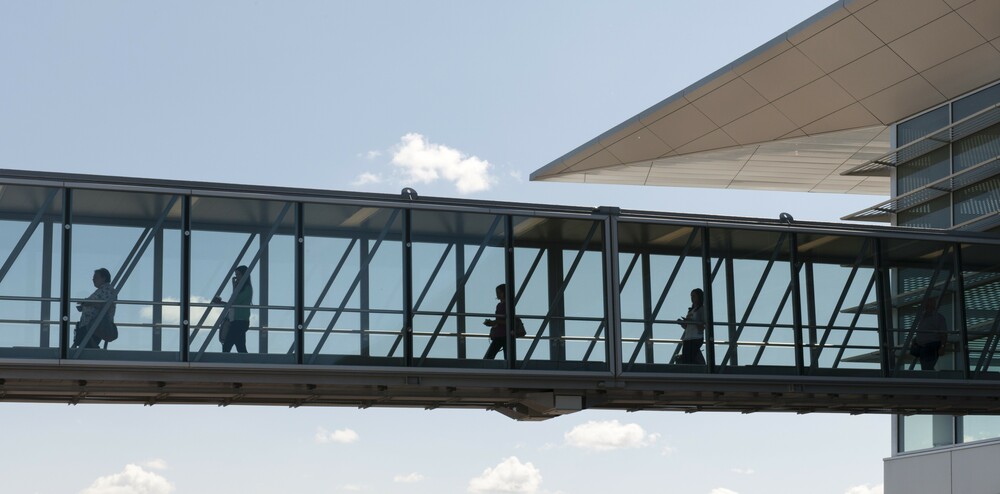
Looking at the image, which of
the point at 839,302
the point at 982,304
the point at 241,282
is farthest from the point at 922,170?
the point at 241,282

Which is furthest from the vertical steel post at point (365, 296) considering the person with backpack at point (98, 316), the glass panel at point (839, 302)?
the glass panel at point (839, 302)

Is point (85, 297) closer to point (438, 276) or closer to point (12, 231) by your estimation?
point (12, 231)

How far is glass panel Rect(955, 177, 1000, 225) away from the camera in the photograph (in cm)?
2853

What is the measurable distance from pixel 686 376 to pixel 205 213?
25.8ft

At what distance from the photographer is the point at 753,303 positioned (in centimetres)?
2289

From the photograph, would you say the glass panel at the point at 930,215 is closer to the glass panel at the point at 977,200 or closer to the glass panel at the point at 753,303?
the glass panel at the point at 977,200

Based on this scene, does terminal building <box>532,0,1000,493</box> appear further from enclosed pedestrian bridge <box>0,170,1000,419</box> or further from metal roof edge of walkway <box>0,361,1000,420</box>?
metal roof edge of walkway <box>0,361,1000,420</box>

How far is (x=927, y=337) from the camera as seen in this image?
24.1 metres

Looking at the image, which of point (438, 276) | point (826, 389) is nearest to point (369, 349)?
point (438, 276)

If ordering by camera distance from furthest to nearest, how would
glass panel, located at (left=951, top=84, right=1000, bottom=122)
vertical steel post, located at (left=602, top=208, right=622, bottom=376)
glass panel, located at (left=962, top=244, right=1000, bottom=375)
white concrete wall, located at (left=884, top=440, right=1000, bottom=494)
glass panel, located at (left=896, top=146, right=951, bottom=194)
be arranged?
glass panel, located at (left=896, top=146, right=951, bottom=194), glass panel, located at (left=951, top=84, right=1000, bottom=122), white concrete wall, located at (left=884, top=440, right=1000, bottom=494), glass panel, located at (left=962, top=244, right=1000, bottom=375), vertical steel post, located at (left=602, top=208, right=622, bottom=376)

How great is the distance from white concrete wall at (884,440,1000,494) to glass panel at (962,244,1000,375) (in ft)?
9.78

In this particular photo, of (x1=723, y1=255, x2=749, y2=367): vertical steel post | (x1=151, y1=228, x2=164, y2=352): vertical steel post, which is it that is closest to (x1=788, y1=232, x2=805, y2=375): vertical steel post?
(x1=723, y1=255, x2=749, y2=367): vertical steel post

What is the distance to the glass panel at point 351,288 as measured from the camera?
66.8 ft

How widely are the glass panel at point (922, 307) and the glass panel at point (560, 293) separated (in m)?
5.54
